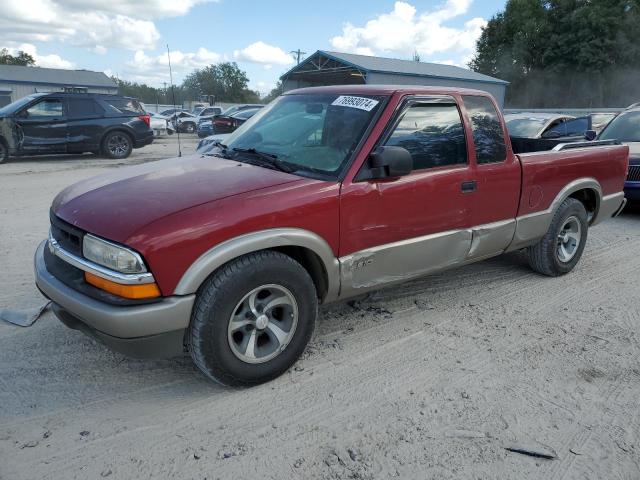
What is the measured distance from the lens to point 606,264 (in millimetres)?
5535

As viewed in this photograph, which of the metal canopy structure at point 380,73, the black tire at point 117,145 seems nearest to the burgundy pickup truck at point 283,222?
the black tire at point 117,145

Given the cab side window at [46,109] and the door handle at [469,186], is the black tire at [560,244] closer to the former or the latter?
the door handle at [469,186]

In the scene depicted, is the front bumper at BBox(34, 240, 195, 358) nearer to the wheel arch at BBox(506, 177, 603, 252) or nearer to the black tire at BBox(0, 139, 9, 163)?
the wheel arch at BBox(506, 177, 603, 252)

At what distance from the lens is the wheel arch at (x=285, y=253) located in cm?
268

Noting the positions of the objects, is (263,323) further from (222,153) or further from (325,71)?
(325,71)

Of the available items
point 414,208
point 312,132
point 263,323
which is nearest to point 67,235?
point 263,323

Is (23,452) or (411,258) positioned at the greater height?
(411,258)

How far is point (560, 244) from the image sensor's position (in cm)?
511

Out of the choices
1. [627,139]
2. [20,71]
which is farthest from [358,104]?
[20,71]

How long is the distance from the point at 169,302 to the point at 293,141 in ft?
5.26

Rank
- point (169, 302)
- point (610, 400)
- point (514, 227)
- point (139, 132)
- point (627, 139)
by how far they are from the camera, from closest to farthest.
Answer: point (169, 302)
point (610, 400)
point (514, 227)
point (627, 139)
point (139, 132)

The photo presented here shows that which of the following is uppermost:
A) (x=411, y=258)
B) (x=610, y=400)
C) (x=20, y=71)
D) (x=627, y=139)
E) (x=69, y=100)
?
(x=20, y=71)

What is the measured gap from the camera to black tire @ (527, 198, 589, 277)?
4.88 meters

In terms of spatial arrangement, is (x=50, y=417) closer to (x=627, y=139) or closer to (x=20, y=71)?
(x=627, y=139)
